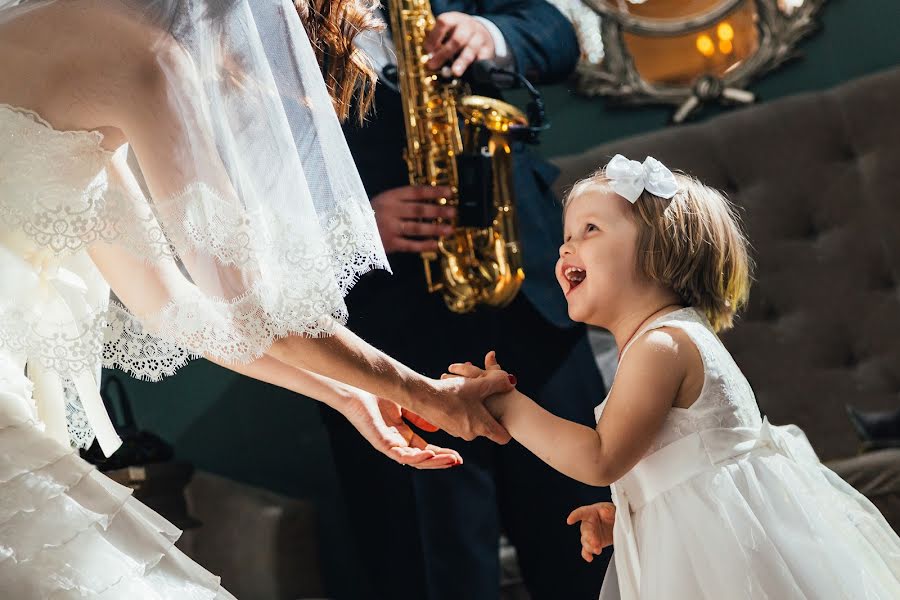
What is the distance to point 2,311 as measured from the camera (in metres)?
1.21

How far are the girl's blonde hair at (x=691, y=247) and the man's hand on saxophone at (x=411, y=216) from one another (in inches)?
17.3

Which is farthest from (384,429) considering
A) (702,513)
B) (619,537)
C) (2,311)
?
(2,311)

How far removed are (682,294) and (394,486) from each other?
743 mm

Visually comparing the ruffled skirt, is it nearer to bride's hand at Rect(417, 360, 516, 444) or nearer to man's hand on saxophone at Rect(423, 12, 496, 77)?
bride's hand at Rect(417, 360, 516, 444)

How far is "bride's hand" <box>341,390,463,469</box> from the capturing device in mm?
1590

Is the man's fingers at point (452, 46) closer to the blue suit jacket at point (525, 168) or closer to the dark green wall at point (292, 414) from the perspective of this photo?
the blue suit jacket at point (525, 168)

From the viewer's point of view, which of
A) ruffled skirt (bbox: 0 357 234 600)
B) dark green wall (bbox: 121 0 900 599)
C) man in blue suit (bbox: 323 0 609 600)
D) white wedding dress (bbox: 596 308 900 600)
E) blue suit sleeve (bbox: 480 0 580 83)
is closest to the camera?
ruffled skirt (bbox: 0 357 234 600)

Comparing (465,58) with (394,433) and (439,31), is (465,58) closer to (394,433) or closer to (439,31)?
(439,31)

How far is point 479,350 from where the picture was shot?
6.47 ft

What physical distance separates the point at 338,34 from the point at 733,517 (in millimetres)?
797

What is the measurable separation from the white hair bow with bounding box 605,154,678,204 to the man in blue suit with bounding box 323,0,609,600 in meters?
0.43

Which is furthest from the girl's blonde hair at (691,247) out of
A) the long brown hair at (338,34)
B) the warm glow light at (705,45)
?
the warm glow light at (705,45)

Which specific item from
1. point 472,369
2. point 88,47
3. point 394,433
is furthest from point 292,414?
point 88,47

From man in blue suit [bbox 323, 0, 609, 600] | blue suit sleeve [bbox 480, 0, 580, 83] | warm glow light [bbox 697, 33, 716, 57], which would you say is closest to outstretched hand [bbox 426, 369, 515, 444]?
man in blue suit [bbox 323, 0, 609, 600]
